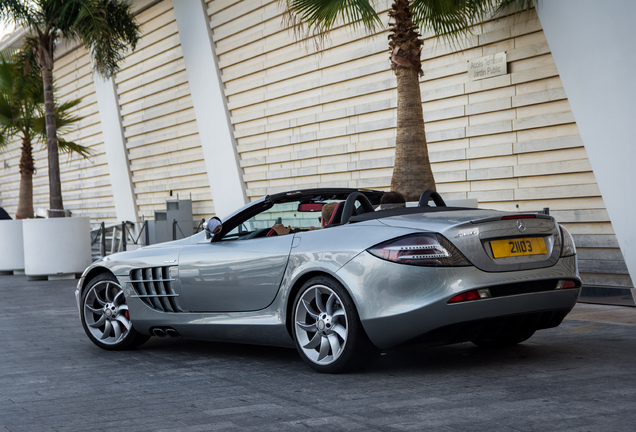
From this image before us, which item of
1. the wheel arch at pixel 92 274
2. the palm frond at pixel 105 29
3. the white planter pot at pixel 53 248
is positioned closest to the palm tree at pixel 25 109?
the palm frond at pixel 105 29

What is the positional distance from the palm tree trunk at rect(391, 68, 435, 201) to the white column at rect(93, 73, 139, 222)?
12576 millimetres

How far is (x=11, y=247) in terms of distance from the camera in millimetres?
16656

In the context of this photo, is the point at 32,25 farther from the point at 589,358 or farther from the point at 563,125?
the point at 589,358

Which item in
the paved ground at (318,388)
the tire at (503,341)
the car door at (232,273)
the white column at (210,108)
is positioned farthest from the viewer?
the white column at (210,108)

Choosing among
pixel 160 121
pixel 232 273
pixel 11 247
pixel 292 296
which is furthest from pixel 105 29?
pixel 292 296

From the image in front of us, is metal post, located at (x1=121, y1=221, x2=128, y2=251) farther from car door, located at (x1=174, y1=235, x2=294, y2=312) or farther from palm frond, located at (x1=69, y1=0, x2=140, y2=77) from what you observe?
car door, located at (x1=174, y1=235, x2=294, y2=312)

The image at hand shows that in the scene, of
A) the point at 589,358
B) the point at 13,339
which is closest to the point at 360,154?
the point at 13,339

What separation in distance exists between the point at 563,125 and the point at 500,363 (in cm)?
521

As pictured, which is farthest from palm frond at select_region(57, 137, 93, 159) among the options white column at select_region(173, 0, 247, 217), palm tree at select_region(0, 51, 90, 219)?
white column at select_region(173, 0, 247, 217)

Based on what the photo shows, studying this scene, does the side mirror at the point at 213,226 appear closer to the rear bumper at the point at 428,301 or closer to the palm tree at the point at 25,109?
the rear bumper at the point at 428,301

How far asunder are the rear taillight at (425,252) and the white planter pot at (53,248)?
10808 mm

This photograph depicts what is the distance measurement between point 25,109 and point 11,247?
6.87 metres

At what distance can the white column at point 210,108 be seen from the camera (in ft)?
55.3

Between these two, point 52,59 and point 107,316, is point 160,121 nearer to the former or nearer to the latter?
point 52,59
